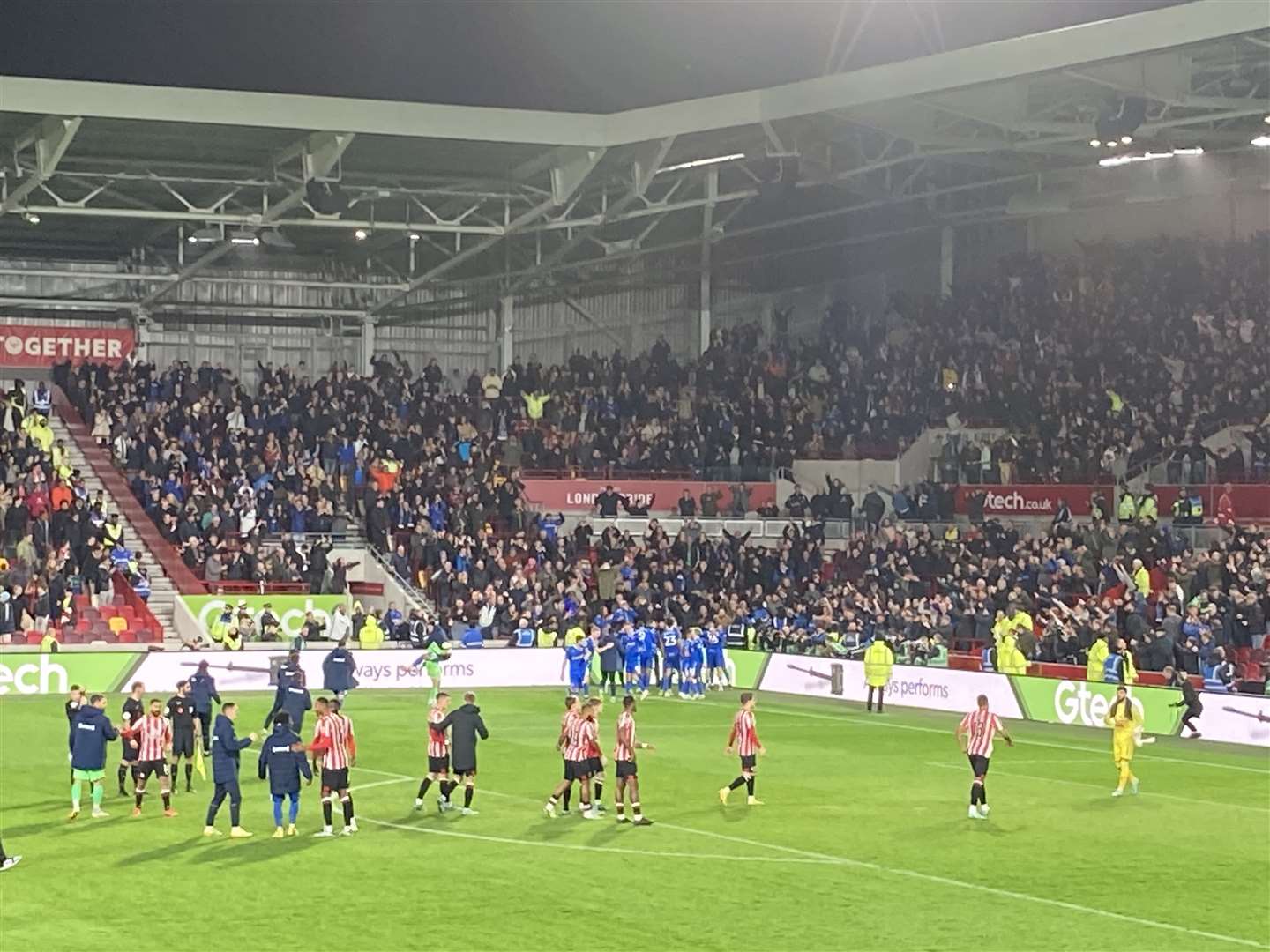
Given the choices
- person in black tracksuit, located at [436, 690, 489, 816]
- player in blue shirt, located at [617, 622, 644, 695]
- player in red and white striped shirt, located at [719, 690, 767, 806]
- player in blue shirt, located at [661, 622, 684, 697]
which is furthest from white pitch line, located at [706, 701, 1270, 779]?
person in black tracksuit, located at [436, 690, 489, 816]

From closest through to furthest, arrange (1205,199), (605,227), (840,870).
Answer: (840,870), (1205,199), (605,227)

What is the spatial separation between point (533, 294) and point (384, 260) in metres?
6.27

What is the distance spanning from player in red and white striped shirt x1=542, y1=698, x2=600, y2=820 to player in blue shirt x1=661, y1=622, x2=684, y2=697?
18.8 metres

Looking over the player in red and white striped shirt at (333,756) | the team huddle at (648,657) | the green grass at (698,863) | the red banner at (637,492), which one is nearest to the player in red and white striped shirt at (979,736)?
the green grass at (698,863)

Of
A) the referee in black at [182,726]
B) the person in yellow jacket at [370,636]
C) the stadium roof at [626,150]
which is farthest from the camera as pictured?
the person in yellow jacket at [370,636]

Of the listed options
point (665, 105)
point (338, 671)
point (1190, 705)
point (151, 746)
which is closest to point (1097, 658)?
point (1190, 705)

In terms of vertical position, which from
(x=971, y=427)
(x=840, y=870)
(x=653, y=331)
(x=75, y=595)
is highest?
(x=653, y=331)

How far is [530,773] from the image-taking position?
30500mm

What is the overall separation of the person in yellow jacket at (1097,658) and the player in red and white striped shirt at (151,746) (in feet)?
64.2

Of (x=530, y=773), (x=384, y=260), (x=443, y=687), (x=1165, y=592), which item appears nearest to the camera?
(x=530, y=773)

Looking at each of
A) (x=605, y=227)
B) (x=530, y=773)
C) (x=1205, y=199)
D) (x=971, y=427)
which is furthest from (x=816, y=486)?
(x=530, y=773)

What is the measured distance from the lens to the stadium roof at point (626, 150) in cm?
4066

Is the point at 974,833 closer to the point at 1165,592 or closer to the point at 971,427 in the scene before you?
the point at 1165,592

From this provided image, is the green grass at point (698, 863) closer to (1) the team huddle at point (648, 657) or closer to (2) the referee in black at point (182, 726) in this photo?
(2) the referee in black at point (182, 726)
